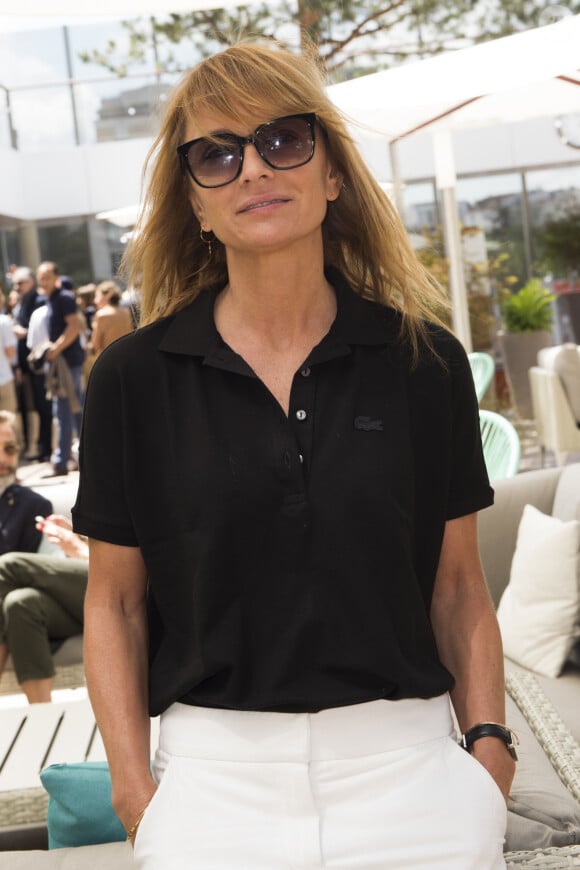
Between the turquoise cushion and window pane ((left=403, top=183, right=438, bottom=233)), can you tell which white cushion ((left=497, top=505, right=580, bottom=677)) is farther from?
window pane ((left=403, top=183, right=438, bottom=233))

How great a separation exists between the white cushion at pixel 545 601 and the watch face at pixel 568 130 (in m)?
8.74

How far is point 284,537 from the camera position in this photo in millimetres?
1499

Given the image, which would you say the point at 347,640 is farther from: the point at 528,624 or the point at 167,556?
the point at 528,624

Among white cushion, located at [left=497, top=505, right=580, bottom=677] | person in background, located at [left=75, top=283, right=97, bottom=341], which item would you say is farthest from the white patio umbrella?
person in background, located at [left=75, top=283, right=97, bottom=341]

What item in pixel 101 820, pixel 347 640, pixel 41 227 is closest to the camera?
pixel 347 640

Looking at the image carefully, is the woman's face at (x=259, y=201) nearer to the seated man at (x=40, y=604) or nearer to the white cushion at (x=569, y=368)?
the seated man at (x=40, y=604)

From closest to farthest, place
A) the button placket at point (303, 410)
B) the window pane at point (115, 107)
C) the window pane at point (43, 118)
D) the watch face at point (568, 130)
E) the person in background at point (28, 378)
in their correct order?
the button placket at point (303, 410) → the person in background at point (28, 378) → the watch face at point (568, 130) → the window pane at point (115, 107) → the window pane at point (43, 118)

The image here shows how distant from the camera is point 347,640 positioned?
1.49 meters

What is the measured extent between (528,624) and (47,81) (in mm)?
11008

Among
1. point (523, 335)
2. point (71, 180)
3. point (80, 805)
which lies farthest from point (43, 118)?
point (80, 805)

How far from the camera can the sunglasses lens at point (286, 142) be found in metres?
1.59

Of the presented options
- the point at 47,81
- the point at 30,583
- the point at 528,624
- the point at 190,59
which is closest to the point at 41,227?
the point at 47,81

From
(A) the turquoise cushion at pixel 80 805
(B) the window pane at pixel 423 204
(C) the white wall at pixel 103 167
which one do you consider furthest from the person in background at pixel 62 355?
(A) the turquoise cushion at pixel 80 805

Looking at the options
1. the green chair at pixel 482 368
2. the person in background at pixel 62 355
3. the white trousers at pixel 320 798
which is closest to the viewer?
the white trousers at pixel 320 798
